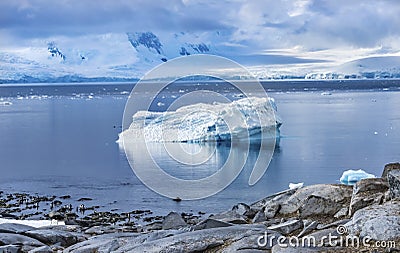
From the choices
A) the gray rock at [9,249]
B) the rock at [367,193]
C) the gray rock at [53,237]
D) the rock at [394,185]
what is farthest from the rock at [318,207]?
the gray rock at [9,249]

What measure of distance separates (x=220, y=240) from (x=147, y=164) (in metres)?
23.7

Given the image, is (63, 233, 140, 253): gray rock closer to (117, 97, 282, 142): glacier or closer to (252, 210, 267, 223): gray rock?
(252, 210, 267, 223): gray rock

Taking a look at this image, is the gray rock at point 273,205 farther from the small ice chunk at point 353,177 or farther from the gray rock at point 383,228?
the small ice chunk at point 353,177

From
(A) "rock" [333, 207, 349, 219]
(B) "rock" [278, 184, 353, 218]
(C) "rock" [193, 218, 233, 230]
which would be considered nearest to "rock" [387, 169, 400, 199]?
(A) "rock" [333, 207, 349, 219]

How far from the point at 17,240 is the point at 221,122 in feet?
83.9

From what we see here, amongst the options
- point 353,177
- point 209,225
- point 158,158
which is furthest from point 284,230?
point 158,158

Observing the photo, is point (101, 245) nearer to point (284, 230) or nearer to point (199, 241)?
point (199, 241)

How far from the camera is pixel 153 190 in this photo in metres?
25.8

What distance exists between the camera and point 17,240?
1116 centimetres

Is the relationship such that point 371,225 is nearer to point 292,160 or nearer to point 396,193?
point 396,193

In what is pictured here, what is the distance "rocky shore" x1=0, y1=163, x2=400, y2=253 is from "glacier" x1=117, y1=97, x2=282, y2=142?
20.0 meters

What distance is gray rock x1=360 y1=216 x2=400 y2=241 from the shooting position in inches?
303

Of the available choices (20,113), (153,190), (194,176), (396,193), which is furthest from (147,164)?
(20,113)

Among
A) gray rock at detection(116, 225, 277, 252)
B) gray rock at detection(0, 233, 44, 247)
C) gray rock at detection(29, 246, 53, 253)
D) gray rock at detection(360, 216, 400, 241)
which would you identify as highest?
gray rock at detection(0, 233, 44, 247)
